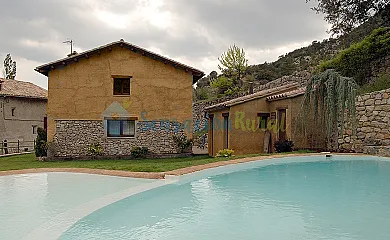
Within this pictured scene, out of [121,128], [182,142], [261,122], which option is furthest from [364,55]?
[121,128]

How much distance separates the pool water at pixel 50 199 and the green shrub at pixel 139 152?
760 cm

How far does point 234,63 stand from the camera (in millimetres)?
39875

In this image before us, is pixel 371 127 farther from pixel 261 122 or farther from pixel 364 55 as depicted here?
pixel 364 55

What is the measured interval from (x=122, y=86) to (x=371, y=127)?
1290cm

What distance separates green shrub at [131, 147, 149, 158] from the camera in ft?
63.7

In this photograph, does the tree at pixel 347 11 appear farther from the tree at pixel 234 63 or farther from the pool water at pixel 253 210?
the pool water at pixel 253 210

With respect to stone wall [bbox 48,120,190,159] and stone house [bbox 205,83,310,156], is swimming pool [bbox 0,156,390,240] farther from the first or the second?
stone wall [bbox 48,120,190,159]

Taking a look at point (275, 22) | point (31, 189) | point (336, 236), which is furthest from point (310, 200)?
point (275, 22)

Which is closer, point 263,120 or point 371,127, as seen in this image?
point 371,127

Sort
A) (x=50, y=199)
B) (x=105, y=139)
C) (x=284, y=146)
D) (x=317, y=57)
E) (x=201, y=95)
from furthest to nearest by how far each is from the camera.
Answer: (x=317, y=57), (x=201, y=95), (x=105, y=139), (x=284, y=146), (x=50, y=199)

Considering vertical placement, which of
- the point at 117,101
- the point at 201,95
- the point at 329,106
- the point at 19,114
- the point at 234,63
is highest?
the point at 234,63

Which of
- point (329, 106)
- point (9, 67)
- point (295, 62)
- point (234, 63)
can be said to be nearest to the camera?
point (329, 106)

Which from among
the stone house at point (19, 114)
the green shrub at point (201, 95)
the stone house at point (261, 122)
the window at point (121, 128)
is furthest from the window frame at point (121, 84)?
the green shrub at point (201, 95)

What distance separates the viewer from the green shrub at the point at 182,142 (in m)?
19.9
